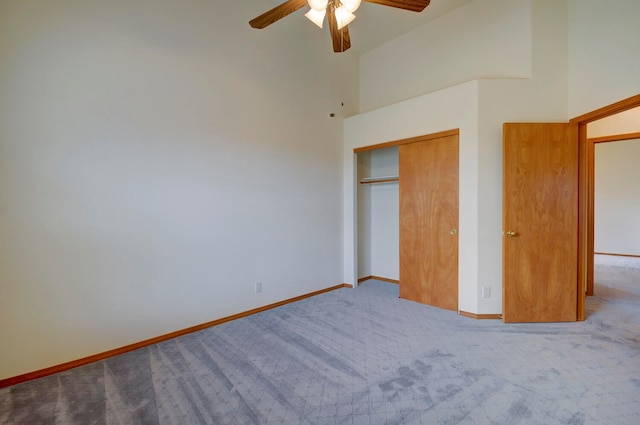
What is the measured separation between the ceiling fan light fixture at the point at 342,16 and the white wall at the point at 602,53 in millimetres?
2298

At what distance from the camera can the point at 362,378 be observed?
6.95 ft

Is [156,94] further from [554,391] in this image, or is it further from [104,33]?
[554,391]

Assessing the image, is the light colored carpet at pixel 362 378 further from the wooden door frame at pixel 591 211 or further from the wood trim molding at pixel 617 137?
the wood trim molding at pixel 617 137

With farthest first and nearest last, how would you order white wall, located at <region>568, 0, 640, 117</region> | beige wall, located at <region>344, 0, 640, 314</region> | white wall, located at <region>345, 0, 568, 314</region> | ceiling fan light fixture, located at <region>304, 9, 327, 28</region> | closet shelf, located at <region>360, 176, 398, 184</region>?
closet shelf, located at <region>360, 176, 398, 184</region>, white wall, located at <region>345, 0, 568, 314</region>, beige wall, located at <region>344, 0, 640, 314</region>, white wall, located at <region>568, 0, 640, 117</region>, ceiling fan light fixture, located at <region>304, 9, 327, 28</region>

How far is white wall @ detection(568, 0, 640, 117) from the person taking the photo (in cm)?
239

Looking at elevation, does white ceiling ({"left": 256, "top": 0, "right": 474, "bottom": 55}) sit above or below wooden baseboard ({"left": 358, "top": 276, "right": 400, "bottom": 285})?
above

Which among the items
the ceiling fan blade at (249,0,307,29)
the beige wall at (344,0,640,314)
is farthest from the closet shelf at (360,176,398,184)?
the ceiling fan blade at (249,0,307,29)

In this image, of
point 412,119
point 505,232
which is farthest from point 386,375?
point 412,119

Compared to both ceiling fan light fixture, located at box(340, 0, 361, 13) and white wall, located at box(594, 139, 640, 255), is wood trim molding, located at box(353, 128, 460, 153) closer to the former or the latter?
ceiling fan light fixture, located at box(340, 0, 361, 13)

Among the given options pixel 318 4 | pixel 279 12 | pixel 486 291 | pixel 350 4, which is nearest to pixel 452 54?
pixel 350 4

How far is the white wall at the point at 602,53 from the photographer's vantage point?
2.39m

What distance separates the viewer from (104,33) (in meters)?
2.41

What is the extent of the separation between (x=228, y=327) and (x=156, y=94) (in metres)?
2.40

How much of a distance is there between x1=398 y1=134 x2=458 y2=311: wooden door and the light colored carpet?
520mm
